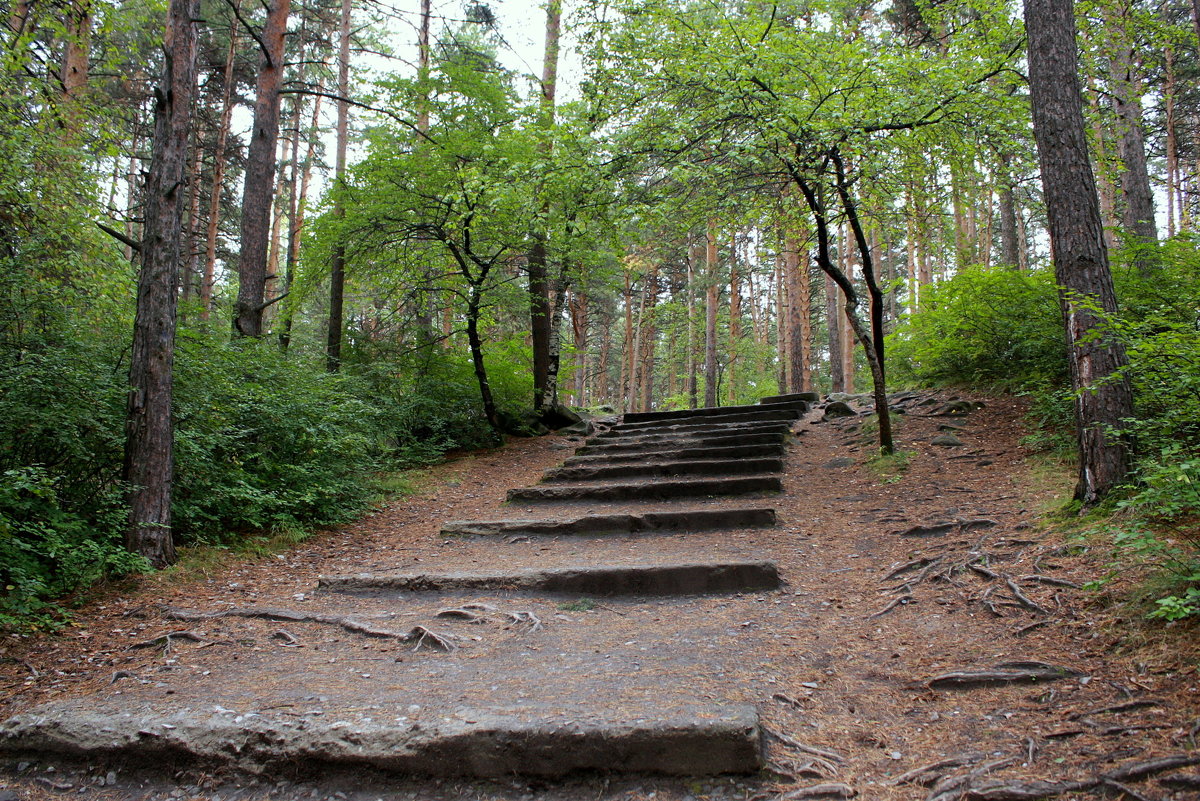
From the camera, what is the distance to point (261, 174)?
30.8ft

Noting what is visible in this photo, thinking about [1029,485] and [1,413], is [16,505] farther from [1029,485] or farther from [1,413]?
[1029,485]

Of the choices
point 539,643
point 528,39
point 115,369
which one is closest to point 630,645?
point 539,643

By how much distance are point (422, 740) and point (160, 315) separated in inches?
169

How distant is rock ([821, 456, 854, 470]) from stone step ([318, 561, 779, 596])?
3.91 m

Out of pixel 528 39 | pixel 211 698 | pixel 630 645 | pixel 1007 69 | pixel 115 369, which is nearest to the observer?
pixel 211 698

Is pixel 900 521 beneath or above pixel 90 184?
beneath

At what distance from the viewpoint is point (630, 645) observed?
3.95 m

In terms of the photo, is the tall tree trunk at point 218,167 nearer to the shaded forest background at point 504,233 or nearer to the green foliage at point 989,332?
the shaded forest background at point 504,233

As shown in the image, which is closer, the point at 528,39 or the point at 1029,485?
the point at 1029,485

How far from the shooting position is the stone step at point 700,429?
33.4 feet

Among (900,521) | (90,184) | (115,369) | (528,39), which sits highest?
(528,39)

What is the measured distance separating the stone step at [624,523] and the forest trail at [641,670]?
3 centimetres

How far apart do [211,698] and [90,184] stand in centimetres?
616

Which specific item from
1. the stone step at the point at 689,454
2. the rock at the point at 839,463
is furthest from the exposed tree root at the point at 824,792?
the stone step at the point at 689,454
